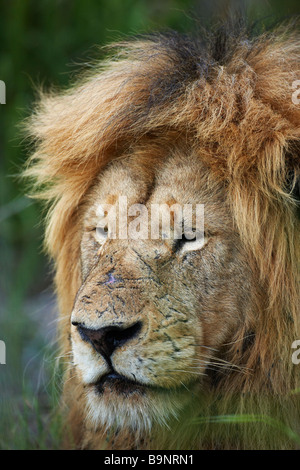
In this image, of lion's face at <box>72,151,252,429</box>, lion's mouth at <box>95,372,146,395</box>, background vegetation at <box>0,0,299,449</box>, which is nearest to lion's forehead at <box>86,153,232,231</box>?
lion's face at <box>72,151,252,429</box>

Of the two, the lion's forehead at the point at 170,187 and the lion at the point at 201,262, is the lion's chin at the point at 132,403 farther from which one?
the lion's forehead at the point at 170,187

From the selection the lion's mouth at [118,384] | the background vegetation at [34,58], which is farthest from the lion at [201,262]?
the background vegetation at [34,58]

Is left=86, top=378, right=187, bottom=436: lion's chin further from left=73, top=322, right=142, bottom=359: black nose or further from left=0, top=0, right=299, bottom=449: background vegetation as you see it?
left=0, top=0, right=299, bottom=449: background vegetation

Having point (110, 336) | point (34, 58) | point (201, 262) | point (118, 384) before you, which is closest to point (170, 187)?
point (201, 262)

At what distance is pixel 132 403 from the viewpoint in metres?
2.35

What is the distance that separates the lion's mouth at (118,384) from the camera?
231 centimetres

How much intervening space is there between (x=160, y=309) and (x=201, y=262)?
234 mm

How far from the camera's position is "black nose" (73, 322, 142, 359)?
7.29ft

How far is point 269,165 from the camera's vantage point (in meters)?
2.37

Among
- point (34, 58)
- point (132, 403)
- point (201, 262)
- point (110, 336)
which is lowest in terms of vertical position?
point (132, 403)

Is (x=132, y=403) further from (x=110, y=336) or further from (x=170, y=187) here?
(x=170, y=187)

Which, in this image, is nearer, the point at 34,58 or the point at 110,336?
the point at 110,336
